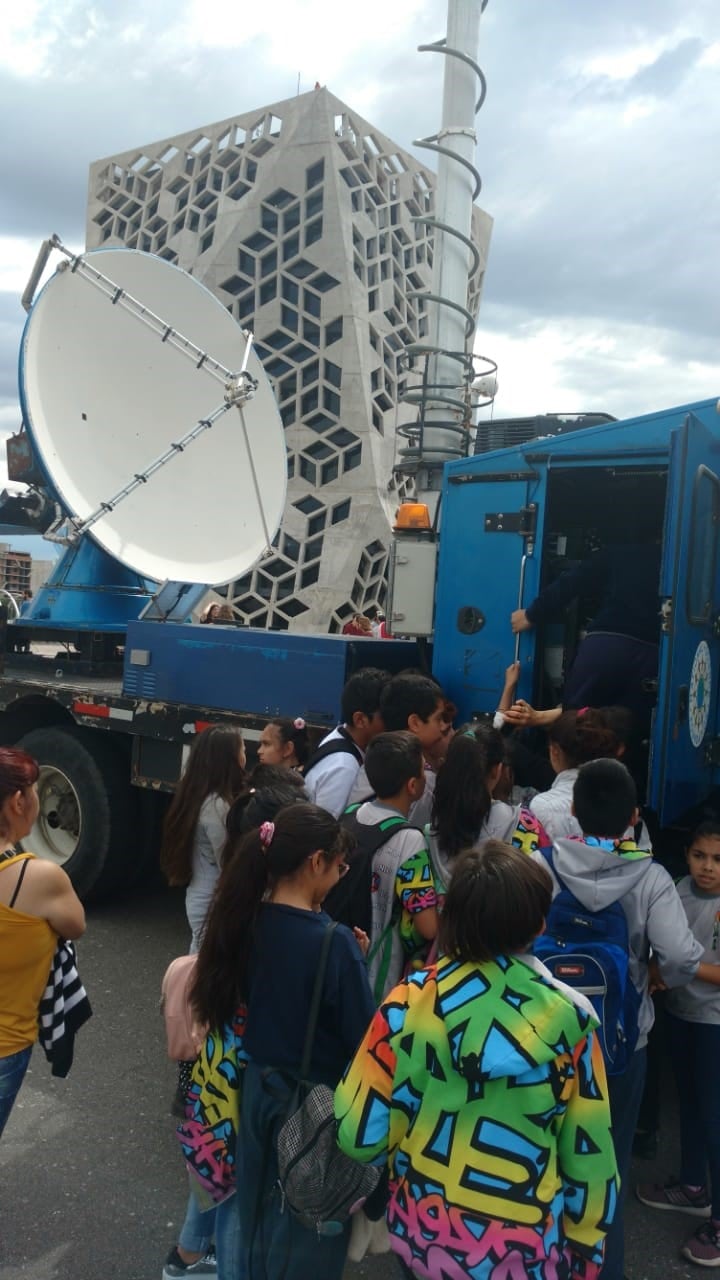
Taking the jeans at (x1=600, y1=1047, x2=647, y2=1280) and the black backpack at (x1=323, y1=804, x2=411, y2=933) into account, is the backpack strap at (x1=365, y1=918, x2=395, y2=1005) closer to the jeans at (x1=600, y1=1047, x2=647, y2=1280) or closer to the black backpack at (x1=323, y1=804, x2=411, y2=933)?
the black backpack at (x1=323, y1=804, x2=411, y2=933)

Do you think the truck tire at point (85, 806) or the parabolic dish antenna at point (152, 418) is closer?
the truck tire at point (85, 806)

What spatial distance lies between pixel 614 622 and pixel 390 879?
2.32m

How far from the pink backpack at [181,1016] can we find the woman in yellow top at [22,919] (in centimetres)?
30

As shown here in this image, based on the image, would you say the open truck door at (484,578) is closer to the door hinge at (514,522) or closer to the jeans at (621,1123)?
the door hinge at (514,522)

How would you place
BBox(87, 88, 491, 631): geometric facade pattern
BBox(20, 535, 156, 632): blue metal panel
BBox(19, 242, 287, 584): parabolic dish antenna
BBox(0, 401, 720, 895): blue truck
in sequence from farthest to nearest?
BBox(87, 88, 491, 631): geometric facade pattern
BBox(20, 535, 156, 632): blue metal panel
BBox(19, 242, 287, 584): parabolic dish antenna
BBox(0, 401, 720, 895): blue truck

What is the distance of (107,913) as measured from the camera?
6.10m

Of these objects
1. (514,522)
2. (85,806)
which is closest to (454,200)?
(514,522)

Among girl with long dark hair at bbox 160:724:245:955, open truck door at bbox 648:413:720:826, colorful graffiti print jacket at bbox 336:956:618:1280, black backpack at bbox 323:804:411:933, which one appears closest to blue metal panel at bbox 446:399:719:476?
open truck door at bbox 648:413:720:826

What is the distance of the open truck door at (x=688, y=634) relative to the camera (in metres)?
3.81

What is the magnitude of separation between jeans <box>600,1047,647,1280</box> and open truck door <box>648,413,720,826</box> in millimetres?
1329

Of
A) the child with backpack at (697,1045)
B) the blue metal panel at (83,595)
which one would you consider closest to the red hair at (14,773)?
the child with backpack at (697,1045)

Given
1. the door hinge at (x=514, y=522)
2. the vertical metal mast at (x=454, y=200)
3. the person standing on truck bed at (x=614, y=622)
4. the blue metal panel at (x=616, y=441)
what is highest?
the vertical metal mast at (x=454, y=200)

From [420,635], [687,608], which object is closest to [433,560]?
[420,635]

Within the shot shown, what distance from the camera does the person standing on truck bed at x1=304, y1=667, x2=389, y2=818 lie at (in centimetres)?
346
